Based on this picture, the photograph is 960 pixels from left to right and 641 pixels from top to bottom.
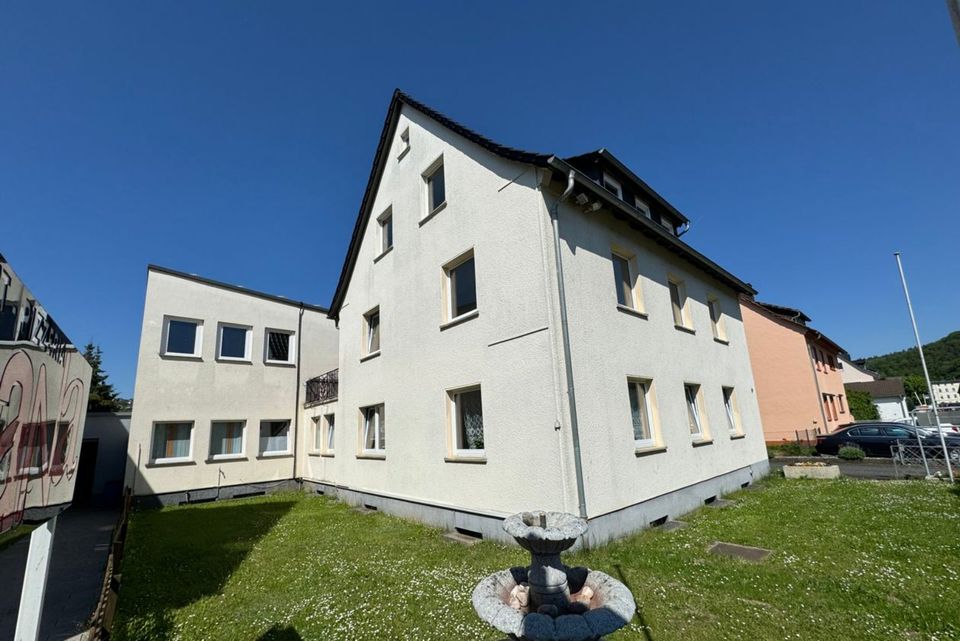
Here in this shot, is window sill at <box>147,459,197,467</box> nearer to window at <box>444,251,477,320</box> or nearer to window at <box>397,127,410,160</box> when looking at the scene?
window at <box>444,251,477,320</box>

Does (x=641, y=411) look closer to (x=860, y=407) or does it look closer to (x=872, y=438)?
(x=872, y=438)

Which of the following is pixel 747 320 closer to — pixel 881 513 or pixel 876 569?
pixel 881 513

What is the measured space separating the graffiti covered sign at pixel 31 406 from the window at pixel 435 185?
27.8ft

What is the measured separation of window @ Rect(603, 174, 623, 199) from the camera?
1085 centimetres

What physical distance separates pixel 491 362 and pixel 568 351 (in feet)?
5.38

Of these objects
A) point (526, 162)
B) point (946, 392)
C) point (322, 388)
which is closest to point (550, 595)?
point (526, 162)

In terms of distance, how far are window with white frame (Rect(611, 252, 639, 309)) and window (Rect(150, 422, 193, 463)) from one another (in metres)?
15.4

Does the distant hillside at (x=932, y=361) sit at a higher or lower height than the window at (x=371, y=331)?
higher

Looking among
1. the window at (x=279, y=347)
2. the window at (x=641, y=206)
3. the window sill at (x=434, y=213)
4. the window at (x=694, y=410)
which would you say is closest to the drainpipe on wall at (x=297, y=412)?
the window at (x=279, y=347)

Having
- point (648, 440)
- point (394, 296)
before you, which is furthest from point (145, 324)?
point (648, 440)

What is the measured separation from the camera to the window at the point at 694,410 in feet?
35.1

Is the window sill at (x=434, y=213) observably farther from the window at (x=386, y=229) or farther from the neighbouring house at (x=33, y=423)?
the neighbouring house at (x=33, y=423)

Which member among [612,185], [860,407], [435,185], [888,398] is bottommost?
[860,407]

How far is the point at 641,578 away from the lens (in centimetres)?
557
